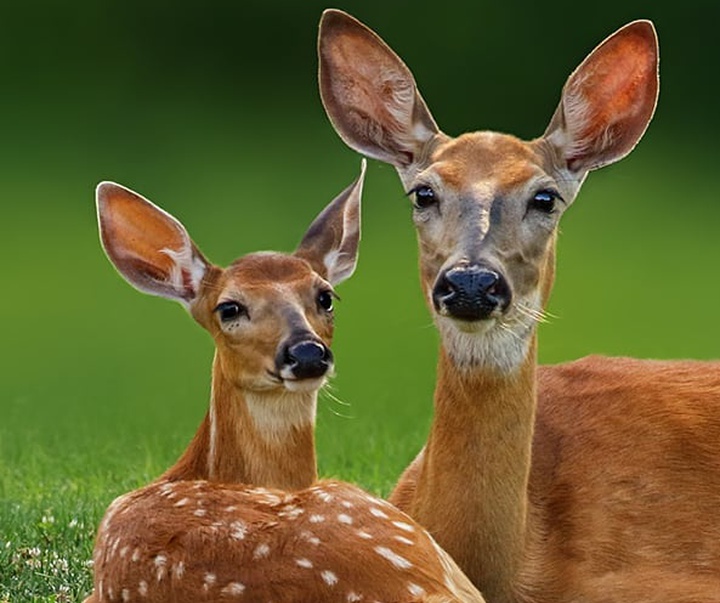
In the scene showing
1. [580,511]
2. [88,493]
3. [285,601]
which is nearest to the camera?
[285,601]

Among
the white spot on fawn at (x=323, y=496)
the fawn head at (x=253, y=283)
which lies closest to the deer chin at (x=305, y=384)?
the fawn head at (x=253, y=283)

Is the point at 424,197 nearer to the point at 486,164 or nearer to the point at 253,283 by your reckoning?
the point at 486,164

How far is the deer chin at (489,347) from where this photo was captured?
6648 millimetres

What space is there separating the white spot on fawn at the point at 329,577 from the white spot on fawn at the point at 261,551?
0.54 ft

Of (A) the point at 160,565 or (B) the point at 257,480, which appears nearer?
(A) the point at 160,565

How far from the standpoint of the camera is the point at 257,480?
7070 mm

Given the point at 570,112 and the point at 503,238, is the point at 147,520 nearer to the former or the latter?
the point at 503,238

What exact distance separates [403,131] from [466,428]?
1.04 m

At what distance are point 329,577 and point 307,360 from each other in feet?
3.25

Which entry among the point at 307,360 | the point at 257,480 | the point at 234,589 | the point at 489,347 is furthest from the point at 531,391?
the point at 234,589

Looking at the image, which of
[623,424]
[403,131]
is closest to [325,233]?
[403,131]

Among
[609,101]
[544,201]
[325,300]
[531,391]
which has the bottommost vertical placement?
[531,391]

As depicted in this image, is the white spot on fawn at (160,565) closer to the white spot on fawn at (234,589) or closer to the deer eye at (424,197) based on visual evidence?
the white spot on fawn at (234,589)

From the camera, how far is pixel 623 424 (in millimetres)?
7285
